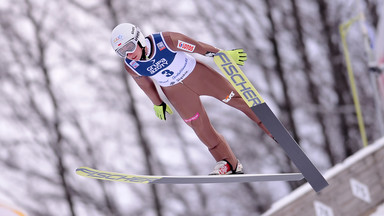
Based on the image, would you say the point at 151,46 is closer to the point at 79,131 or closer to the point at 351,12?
the point at 79,131

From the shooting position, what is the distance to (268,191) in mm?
9031

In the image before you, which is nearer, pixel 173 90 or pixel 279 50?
pixel 173 90

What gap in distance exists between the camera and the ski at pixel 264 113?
3336 mm

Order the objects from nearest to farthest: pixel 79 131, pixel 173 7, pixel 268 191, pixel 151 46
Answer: pixel 151 46 < pixel 79 131 < pixel 173 7 < pixel 268 191

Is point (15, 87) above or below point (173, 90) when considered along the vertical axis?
above

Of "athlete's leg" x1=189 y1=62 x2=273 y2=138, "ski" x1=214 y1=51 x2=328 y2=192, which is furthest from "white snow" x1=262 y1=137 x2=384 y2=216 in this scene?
"athlete's leg" x1=189 y1=62 x2=273 y2=138

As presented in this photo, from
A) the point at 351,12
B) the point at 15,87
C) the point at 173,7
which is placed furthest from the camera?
the point at 351,12

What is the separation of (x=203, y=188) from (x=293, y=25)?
4.04 meters

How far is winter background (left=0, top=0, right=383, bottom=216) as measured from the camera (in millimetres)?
6395

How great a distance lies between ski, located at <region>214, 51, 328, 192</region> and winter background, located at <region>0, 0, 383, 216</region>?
382 cm

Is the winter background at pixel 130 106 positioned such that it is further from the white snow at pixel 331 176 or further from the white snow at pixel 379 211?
the white snow at pixel 379 211

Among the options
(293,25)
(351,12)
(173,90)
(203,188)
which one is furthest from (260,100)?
(351,12)

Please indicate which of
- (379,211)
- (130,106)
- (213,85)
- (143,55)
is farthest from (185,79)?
(379,211)

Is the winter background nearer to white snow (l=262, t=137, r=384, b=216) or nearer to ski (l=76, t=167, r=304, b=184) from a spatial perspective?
white snow (l=262, t=137, r=384, b=216)
